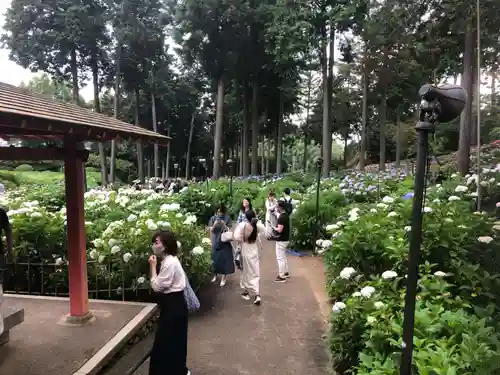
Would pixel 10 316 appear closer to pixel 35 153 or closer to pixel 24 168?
pixel 35 153

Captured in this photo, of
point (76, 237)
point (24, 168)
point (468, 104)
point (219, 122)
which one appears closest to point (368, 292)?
point (76, 237)

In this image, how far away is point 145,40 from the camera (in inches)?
1114

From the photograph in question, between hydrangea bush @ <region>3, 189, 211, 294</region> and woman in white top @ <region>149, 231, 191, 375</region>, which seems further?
hydrangea bush @ <region>3, 189, 211, 294</region>

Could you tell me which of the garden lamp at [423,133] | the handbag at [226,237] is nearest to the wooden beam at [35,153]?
the handbag at [226,237]

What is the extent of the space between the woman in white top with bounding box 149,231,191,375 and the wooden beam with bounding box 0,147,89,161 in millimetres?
1946

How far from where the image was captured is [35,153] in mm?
4879

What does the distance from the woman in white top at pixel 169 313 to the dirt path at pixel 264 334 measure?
828 mm

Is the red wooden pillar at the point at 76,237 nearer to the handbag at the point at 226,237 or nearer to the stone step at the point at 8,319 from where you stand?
the stone step at the point at 8,319

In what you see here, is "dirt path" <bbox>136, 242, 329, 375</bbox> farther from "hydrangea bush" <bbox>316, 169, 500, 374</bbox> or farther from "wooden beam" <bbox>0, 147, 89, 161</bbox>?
"wooden beam" <bbox>0, 147, 89, 161</bbox>

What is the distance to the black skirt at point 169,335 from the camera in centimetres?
416

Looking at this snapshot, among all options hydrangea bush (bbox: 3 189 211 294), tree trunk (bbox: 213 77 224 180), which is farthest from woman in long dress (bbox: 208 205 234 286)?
tree trunk (bbox: 213 77 224 180)

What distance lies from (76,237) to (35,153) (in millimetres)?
1233

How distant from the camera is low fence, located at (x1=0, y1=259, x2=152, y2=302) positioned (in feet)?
21.4

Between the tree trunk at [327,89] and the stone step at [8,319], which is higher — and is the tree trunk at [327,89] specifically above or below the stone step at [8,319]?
above
